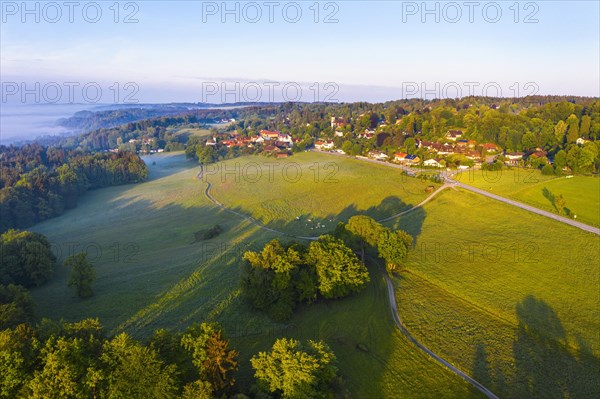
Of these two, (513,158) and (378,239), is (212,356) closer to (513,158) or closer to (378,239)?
(378,239)

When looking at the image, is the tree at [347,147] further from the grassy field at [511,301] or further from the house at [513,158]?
the grassy field at [511,301]

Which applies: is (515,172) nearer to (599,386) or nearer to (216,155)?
(599,386)

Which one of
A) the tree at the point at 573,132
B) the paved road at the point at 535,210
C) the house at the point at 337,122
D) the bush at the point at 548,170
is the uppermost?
the house at the point at 337,122

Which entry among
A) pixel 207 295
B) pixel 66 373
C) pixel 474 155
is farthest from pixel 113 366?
pixel 474 155

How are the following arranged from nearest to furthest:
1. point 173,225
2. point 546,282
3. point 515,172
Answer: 1. point 546,282
2. point 173,225
3. point 515,172

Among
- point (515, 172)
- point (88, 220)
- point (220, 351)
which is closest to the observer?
point (220, 351)

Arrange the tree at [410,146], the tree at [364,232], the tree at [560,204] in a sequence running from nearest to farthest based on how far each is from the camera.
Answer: the tree at [364,232] < the tree at [560,204] < the tree at [410,146]

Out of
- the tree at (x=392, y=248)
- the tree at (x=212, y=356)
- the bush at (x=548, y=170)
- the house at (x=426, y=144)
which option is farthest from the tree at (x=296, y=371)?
the house at (x=426, y=144)

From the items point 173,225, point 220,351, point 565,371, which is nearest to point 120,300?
point 220,351
